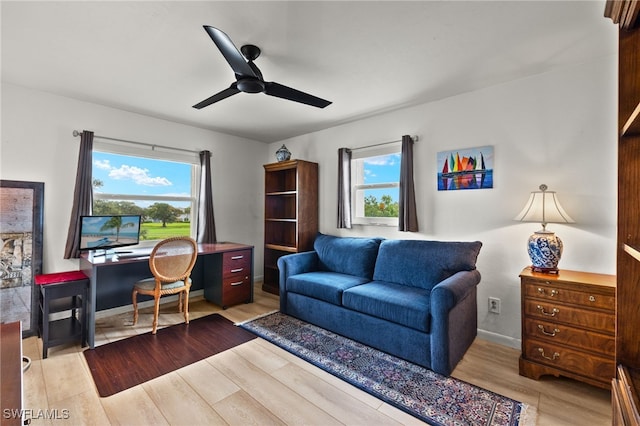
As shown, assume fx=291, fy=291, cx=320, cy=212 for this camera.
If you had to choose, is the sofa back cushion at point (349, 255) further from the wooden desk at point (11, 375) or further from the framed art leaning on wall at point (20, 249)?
the framed art leaning on wall at point (20, 249)

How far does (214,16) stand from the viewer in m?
1.80

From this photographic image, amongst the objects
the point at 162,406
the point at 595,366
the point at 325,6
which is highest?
the point at 325,6

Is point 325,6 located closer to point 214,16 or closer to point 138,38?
point 214,16

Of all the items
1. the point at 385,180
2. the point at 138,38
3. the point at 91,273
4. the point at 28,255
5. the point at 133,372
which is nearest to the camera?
the point at 138,38

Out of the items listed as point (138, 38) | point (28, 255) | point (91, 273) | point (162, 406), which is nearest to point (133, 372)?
point (162, 406)

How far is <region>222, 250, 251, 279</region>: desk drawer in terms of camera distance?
3584 mm

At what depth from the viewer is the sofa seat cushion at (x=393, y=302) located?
228 cm

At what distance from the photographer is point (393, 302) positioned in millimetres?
2426

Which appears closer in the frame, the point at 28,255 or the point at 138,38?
the point at 138,38

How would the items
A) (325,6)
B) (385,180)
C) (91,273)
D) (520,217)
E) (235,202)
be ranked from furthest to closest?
(235,202)
(385,180)
(91,273)
(520,217)
(325,6)

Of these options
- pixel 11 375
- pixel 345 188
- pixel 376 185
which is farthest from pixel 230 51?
pixel 376 185

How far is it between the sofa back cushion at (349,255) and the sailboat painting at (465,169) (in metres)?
1.00

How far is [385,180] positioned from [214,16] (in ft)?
8.35

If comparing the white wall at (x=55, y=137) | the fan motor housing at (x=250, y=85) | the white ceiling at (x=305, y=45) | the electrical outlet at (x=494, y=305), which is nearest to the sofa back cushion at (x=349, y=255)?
the electrical outlet at (x=494, y=305)
